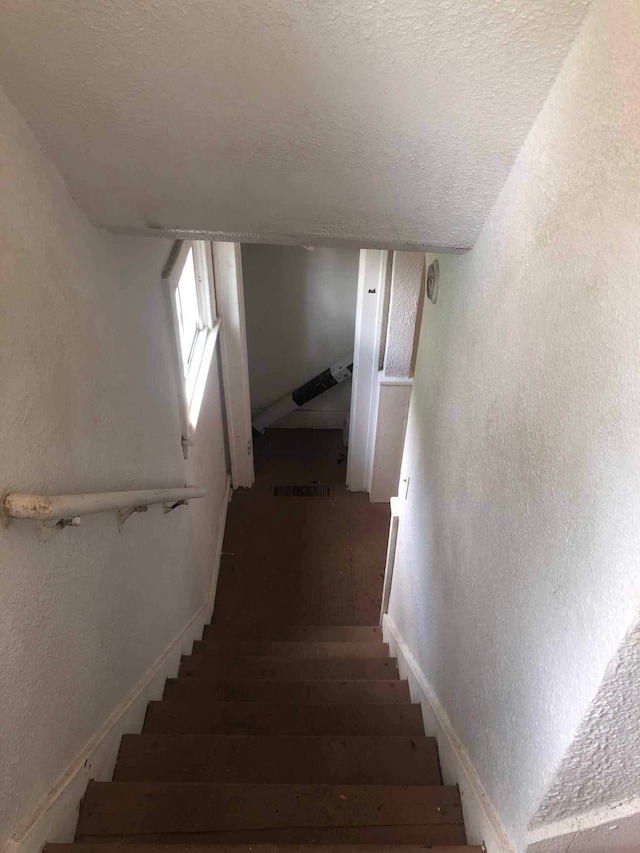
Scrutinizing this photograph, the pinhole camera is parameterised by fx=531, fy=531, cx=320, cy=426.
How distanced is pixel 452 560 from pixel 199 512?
6.03 feet

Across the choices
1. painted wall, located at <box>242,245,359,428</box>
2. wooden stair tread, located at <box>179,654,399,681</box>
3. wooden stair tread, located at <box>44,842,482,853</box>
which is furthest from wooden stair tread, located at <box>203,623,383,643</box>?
painted wall, located at <box>242,245,359,428</box>

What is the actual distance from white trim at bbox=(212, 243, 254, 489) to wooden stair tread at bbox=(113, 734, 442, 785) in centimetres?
264

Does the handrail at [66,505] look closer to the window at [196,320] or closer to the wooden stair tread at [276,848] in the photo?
the wooden stair tread at [276,848]

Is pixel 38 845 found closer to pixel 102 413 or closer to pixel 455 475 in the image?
pixel 102 413

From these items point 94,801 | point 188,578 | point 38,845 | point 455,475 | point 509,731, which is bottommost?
point 188,578

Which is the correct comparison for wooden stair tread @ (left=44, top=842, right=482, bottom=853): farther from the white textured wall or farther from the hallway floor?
the white textured wall

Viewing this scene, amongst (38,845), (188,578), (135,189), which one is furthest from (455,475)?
(188,578)

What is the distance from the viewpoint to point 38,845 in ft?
3.87

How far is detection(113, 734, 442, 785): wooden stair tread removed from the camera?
169 cm

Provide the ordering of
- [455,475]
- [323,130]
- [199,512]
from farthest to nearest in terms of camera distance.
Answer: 1. [199,512]
2. [455,475]
3. [323,130]

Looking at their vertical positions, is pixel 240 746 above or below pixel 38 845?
below

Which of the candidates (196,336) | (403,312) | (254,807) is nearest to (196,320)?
(196,336)

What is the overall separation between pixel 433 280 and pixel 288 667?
1942 millimetres

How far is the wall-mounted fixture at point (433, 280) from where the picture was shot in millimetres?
1780
